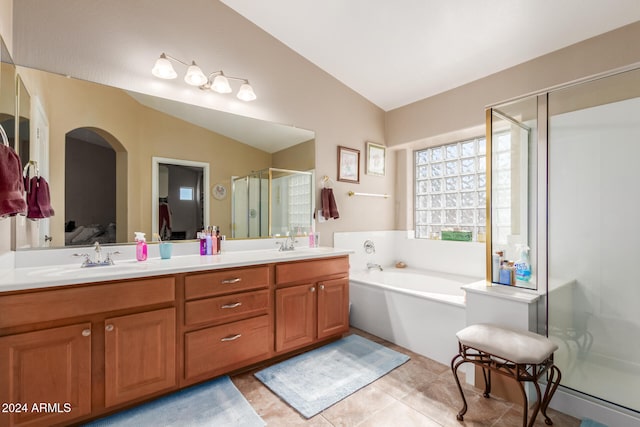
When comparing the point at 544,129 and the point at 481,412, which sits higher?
the point at 544,129

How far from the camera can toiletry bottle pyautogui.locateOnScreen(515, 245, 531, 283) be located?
1923mm

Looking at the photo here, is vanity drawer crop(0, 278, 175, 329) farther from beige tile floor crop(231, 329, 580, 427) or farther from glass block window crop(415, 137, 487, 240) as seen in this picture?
glass block window crop(415, 137, 487, 240)

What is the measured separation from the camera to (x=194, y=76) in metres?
2.19

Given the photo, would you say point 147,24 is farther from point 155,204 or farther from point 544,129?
point 544,129

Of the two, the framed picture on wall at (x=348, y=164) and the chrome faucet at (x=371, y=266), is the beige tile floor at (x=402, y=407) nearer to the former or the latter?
the chrome faucet at (x=371, y=266)

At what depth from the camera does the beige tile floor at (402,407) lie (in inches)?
63.6

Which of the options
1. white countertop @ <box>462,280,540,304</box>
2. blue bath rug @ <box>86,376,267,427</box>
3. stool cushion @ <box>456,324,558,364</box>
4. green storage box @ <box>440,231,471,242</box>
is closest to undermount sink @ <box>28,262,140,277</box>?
blue bath rug @ <box>86,376,267,427</box>

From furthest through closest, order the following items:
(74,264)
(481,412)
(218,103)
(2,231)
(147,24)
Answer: (218,103), (147,24), (74,264), (481,412), (2,231)

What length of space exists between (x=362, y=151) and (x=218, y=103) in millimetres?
1723

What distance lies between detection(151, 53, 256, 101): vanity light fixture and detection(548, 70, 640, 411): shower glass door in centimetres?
218

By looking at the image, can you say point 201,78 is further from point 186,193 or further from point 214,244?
point 214,244

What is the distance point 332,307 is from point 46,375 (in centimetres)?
178

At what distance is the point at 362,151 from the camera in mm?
3504

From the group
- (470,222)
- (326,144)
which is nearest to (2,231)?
(326,144)
